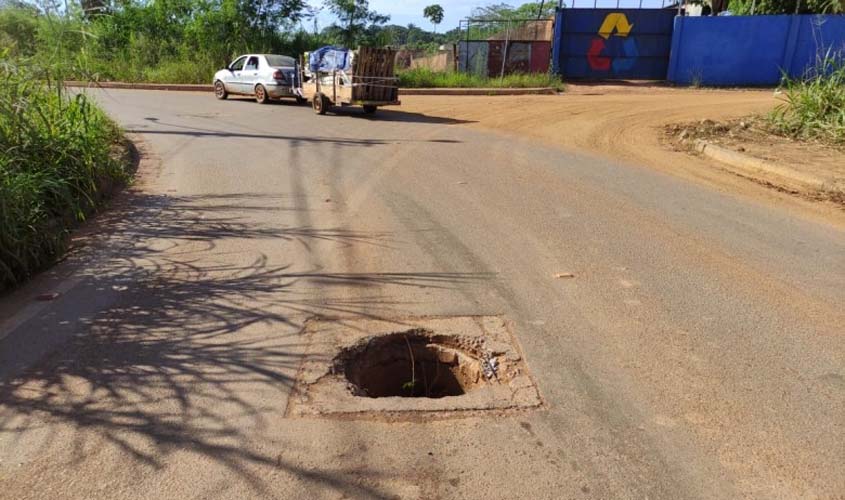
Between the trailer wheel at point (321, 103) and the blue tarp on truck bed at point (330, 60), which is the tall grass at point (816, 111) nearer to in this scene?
the blue tarp on truck bed at point (330, 60)

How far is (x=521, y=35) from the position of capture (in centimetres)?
3180

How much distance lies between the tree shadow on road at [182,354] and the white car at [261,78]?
1364 cm

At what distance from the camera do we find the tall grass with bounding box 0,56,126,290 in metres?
4.89

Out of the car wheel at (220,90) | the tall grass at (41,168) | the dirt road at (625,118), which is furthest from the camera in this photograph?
the car wheel at (220,90)

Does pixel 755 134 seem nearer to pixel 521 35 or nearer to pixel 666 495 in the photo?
pixel 666 495

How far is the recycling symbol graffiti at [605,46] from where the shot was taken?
2750 centimetres

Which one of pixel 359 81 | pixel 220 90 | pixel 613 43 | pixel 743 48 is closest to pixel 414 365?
pixel 359 81

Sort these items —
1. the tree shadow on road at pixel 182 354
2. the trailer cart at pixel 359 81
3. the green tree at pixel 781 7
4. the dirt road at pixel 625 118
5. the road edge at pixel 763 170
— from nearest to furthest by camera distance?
the tree shadow on road at pixel 182 354, the road edge at pixel 763 170, the dirt road at pixel 625 118, the trailer cart at pixel 359 81, the green tree at pixel 781 7

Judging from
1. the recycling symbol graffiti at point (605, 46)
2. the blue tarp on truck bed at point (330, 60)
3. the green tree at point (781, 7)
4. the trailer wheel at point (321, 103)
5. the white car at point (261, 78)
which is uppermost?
the green tree at point (781, 7)

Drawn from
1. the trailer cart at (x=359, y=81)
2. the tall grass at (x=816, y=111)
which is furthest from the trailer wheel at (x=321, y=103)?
the tall grass at (x=816, y=111)

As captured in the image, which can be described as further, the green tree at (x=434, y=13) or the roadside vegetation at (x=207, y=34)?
the green tree at (x=434, y=13)

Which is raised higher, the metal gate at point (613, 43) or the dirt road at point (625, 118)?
the metal gate at point (613, 43)

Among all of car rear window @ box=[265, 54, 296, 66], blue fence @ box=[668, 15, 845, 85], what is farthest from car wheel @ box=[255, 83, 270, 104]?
blue fence @ box=[668, 15, 845, 85]

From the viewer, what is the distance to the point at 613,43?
91.1 ft
